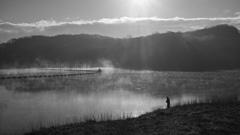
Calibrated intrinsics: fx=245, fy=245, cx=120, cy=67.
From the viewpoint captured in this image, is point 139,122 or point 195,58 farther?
point 195,58

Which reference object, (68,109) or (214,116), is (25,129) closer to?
(68,109)

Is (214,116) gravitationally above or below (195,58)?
below

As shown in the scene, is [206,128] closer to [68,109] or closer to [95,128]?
[95,128]

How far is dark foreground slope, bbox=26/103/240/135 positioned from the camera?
14.7 metres

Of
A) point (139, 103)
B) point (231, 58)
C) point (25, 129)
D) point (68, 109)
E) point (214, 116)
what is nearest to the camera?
point (214, 116)

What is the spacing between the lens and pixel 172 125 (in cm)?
1614

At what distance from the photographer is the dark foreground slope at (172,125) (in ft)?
48.3

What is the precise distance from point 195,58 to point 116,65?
57713 mm

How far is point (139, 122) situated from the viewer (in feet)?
59.8

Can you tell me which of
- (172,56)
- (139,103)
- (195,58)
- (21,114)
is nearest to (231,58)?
(195,58)

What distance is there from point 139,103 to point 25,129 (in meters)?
15.6

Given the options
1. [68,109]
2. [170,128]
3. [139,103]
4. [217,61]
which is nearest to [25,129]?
[68,109]

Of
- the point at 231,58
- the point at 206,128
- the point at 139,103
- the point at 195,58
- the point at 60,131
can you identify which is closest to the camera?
the point at 206,128

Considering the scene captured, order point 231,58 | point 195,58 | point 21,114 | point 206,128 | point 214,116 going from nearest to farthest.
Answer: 1. point 206,128
2. point 214,116
3. point 21,114
4. point 195,58
5. point 231,58
